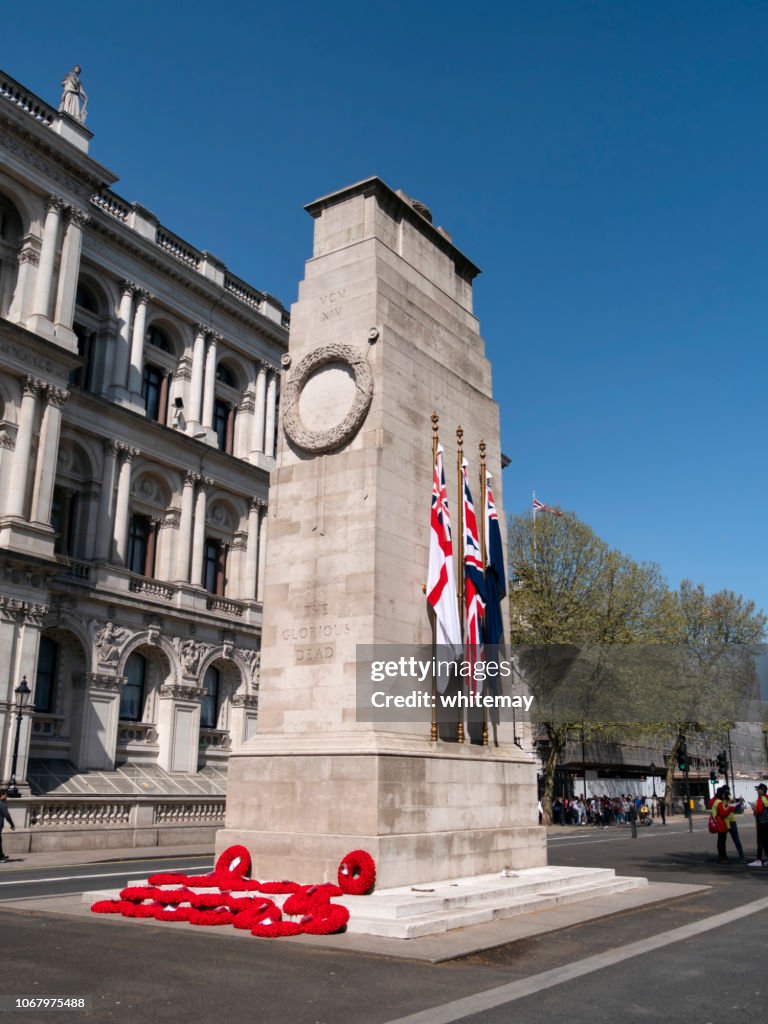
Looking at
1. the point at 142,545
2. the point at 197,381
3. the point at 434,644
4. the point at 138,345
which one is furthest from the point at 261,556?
the point at 434,644

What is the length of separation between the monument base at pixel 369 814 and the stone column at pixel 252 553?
29559 mm

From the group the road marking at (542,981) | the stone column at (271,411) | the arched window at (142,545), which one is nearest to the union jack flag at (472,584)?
the road marking at (542,981)

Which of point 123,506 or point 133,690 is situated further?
point 133,690

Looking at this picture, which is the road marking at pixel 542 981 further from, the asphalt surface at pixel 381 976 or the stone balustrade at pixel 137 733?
the stone balustrade at pixel 137 733

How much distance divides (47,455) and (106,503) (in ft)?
16.3

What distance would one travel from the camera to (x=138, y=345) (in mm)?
40562

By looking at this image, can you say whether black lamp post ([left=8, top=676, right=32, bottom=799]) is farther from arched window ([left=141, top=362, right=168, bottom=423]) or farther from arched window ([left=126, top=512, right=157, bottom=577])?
arched window ([left=141, top=362, right=168, bottom=423])

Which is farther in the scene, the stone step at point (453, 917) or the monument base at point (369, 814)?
the monument base at point (369, 814)

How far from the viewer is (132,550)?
40.1 meters

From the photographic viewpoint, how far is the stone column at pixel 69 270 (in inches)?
1368

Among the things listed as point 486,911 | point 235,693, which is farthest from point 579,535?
point 486,911

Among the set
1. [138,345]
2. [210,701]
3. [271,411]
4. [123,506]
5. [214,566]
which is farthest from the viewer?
[271,411]

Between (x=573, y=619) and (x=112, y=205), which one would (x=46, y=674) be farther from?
(x=573, y=619)

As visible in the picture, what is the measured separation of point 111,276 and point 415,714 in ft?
101
